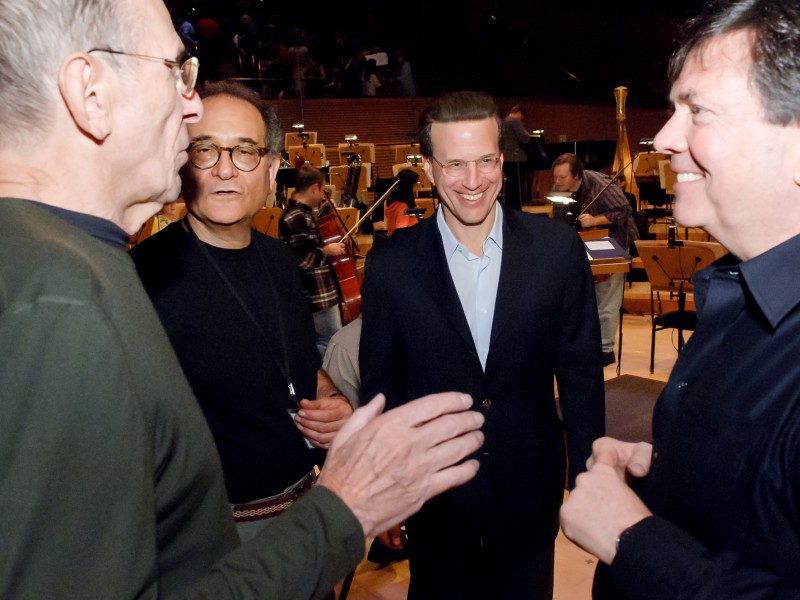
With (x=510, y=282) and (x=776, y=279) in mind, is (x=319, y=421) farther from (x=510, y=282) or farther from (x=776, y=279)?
(x=776, y=279)

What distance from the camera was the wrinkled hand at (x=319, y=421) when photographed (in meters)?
1.90

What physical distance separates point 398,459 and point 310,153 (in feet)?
36.1

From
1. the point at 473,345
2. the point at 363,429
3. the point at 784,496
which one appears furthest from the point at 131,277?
the point at 473,345

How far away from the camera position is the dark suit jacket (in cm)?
211

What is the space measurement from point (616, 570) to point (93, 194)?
1.08m

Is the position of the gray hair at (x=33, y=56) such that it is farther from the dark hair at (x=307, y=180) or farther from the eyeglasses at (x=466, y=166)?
the dark hair at (x=307, y=180)

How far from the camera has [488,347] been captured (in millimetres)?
2166

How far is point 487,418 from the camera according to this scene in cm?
211

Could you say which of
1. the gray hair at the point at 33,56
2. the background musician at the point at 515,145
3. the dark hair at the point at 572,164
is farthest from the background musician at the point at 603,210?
the gray hair at the point at 33,56

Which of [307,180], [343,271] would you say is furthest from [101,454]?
[343,271]

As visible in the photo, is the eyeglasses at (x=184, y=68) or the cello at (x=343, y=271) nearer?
the eyeglasses at (x=184, y=68)

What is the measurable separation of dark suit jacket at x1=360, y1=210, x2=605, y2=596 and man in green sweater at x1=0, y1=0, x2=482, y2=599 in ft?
3.05

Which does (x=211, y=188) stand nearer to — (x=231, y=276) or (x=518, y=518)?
(x=231, y=276)

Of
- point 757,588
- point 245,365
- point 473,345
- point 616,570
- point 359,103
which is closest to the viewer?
point 757,588
